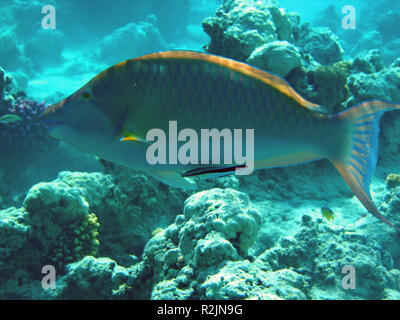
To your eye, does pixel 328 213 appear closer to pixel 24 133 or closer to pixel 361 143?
pixel 361 143

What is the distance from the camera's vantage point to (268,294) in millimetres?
1644

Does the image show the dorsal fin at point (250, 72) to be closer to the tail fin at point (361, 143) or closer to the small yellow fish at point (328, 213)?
the tail fin at point (361, 143)

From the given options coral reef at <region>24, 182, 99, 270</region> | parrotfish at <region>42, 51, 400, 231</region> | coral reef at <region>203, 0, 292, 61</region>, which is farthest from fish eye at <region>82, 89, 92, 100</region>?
coral reef at <region>203, 0, 292, 61</region>

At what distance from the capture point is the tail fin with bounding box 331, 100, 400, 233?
1.11 metres

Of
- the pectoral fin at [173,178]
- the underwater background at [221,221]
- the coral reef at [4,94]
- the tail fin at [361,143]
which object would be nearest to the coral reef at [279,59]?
the underwater background at [221,221]

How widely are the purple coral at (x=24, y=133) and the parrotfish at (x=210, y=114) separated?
6.70m

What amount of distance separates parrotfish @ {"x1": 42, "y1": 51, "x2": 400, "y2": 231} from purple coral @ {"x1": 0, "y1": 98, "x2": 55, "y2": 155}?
6701mm

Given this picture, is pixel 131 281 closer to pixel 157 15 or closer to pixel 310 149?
pixel 310 149

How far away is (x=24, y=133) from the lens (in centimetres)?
723

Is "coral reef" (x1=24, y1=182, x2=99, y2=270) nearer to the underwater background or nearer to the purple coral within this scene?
the underwater background

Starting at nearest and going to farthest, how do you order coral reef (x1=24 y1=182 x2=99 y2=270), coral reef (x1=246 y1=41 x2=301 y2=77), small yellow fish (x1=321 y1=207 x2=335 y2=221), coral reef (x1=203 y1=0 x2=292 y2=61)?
coral reef (x1=24 y1=182 x2=99 y2=270) → small yellow fish (x1=321 y1=207 x2=335 y2=221) → coral reef (x1=246 y1=41 x2=301 y2=77) → coral reef (x1=203 y1=0 x2=292 y2=61)

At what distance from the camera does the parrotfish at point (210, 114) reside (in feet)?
3.52

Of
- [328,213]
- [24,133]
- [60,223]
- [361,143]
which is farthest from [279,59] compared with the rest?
[24,133]

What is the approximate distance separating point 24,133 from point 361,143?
8307 millimetres
